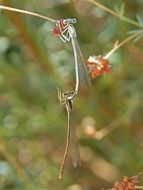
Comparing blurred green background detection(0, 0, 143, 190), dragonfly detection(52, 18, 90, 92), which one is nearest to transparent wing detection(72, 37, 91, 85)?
dragonfly detection(52, 18, 90, 92)

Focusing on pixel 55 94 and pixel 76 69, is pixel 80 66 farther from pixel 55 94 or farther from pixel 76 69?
pixel 55 94

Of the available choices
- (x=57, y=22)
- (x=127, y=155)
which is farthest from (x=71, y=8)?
(x=57, y=22)

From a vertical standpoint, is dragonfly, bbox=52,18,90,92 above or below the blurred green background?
below

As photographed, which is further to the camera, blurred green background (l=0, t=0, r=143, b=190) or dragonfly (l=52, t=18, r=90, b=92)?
blurred green background (l=0, t=0, r=143, b=190)

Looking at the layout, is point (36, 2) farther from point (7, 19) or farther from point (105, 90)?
point (105, 90)

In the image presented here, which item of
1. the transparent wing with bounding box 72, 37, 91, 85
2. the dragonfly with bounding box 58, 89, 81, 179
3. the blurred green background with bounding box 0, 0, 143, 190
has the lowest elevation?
the dragonfly with bounding box 58, 89, 81, 179

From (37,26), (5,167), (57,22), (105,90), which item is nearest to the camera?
(57,22)

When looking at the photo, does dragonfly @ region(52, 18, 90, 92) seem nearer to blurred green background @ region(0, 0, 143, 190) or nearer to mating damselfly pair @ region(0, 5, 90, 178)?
mating damselfly pair @ region(0, 5, 90, 178)

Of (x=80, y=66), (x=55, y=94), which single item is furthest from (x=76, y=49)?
(x=55, y=94)
